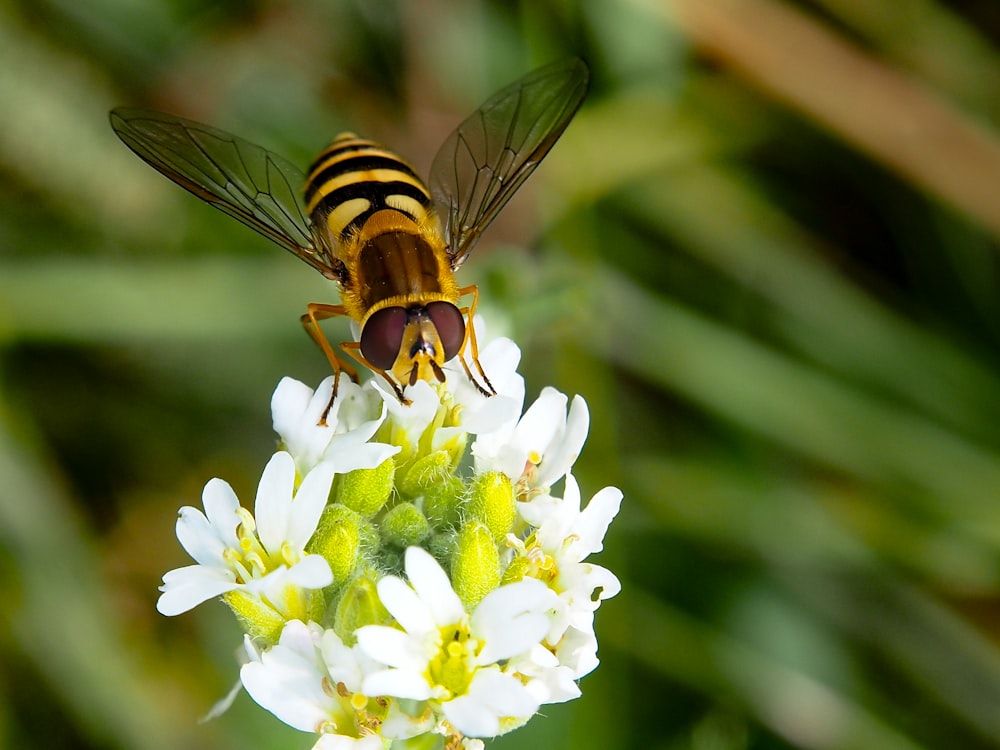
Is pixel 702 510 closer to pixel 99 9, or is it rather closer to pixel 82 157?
pixel 82 157

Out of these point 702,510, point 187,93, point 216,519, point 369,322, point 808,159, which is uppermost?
point 808,159

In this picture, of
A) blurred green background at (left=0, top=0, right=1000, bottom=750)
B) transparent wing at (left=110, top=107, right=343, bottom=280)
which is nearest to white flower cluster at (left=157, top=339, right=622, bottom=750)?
transparent wing at (left=110, top=107, right=343, bottom=280)

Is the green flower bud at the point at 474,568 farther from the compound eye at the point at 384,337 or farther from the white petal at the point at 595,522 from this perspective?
the compound eye at the point at 384,337

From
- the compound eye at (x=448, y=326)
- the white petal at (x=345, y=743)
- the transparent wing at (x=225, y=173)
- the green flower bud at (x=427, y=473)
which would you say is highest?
the transparent wing at (x=225, y=173)

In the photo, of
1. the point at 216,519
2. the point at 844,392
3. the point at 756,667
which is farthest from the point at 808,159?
the point at 216,519

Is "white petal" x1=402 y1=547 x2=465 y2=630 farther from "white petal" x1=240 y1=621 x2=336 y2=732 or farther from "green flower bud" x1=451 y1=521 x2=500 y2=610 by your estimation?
"white petal" x1=240 y1=621 x2=336 y2=732

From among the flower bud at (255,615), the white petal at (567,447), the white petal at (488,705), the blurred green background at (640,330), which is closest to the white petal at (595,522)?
the white petal at (567,447)

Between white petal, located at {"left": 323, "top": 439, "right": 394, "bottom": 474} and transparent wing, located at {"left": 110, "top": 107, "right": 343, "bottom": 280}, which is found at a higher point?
transparent wing, located at {"left": 110, "top": 107, "right": 343, "bottom": 280}
